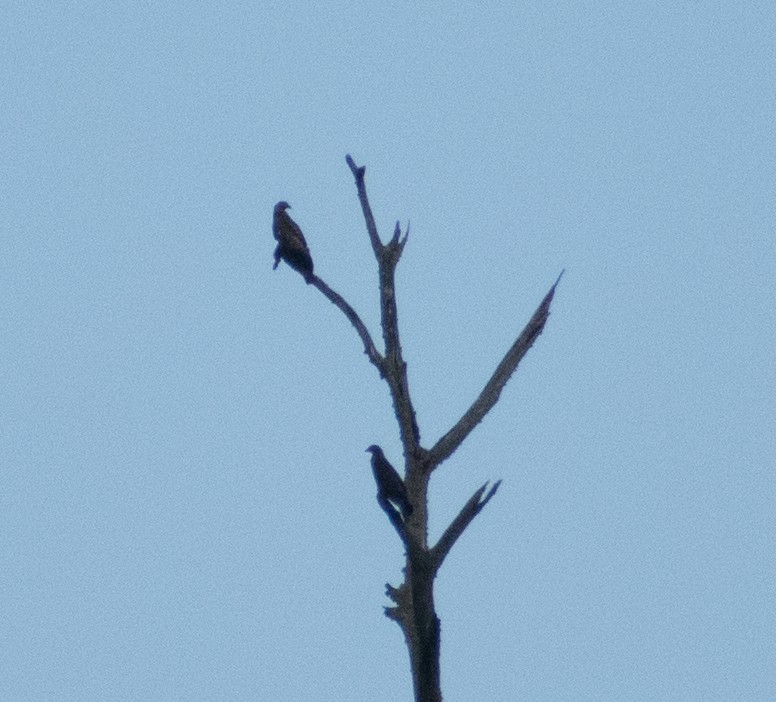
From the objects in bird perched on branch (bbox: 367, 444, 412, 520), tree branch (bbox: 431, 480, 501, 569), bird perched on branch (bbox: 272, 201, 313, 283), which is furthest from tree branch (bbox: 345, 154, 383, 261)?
bird perched on branch (bbox: 272, 201, 313, 283)

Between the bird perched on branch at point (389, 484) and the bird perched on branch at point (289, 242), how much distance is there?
2.73 meters

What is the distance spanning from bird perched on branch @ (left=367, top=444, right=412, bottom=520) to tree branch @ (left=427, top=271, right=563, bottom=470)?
0.21 meters

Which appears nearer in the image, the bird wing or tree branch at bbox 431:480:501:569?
tree branch at bbox 431:480:501:569

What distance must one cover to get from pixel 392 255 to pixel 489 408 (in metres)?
1.01

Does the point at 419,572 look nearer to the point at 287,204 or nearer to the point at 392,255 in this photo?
the point at 392,255

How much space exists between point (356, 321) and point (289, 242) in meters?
2.82

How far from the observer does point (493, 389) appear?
8.38 meters

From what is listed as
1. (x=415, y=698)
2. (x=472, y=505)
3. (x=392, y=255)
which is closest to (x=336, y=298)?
(x=392, y=255)

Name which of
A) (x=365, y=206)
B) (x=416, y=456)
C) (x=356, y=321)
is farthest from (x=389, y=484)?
(x=365, y=206)

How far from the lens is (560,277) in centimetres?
850

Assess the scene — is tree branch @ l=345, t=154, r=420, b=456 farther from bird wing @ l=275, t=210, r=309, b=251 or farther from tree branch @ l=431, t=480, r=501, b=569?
bird wing @ l=275, t=210, r=309, b=251

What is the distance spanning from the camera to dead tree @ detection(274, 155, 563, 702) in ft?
24.4

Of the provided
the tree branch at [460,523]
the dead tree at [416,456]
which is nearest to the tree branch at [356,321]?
the dead tree at [416,456]

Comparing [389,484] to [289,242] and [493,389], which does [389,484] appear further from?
[289,242]
